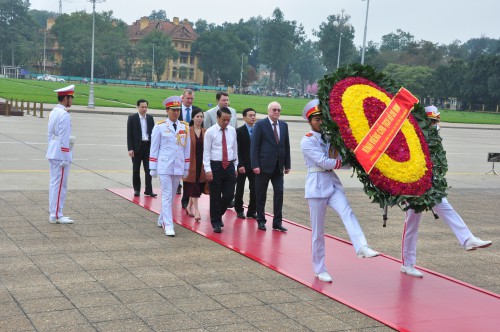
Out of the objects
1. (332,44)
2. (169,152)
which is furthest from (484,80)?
(169,152)

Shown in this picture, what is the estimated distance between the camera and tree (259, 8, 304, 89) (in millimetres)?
150125

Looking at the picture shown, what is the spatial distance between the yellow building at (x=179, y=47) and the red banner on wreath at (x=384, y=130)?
13239cm

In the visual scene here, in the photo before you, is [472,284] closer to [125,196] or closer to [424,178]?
[424,178]

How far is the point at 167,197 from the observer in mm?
9281

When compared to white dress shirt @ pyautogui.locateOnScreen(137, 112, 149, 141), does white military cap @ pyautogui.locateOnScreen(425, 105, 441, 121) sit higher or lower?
higher

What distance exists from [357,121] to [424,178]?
2.93 feet

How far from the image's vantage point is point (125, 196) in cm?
1194

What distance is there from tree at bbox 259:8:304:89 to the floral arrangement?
145064mm

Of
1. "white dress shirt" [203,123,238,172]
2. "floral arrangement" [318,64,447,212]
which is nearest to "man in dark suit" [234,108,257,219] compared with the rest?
"white dress shirt" [203,123,238,172]

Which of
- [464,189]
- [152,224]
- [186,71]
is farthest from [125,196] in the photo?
[186,71]

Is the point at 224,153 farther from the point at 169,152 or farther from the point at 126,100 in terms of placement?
the point at 126,100

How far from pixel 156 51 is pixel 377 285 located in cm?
11451

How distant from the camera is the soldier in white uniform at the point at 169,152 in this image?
9305 millimetres

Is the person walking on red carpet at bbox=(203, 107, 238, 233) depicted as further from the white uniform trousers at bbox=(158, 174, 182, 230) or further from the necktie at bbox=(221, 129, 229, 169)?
the white uniform trousers at bbox=(158, 174, 182, 230)
